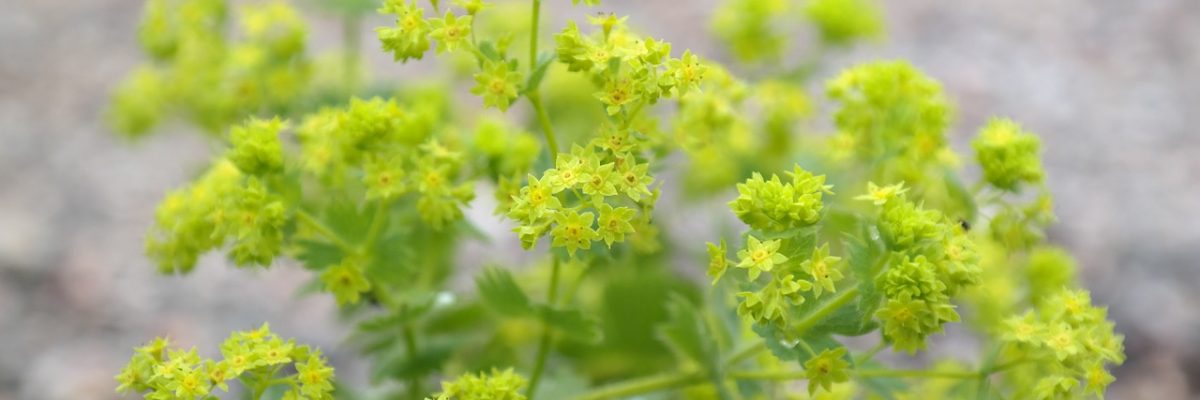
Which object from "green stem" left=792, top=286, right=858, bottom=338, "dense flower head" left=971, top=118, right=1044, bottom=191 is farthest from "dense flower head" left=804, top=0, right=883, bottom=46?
"green stem" left=792, top=286, right=858, bottom=338

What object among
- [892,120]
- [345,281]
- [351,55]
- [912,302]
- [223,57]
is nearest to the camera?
[912,302]

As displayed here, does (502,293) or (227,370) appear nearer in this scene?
(227,370)

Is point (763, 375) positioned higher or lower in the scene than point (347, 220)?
lower

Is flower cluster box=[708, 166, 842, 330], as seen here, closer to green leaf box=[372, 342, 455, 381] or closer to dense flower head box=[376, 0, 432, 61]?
dense flower head box=[376, 0, 432, 61]

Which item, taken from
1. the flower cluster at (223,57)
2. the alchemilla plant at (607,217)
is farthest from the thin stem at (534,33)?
the flower cluster at (223,57)

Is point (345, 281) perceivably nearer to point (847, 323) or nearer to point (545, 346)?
point (545, 346)

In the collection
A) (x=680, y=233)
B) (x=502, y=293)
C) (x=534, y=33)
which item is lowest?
(x=502, y=293)

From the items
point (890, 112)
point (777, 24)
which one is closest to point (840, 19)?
point (777, 24)
